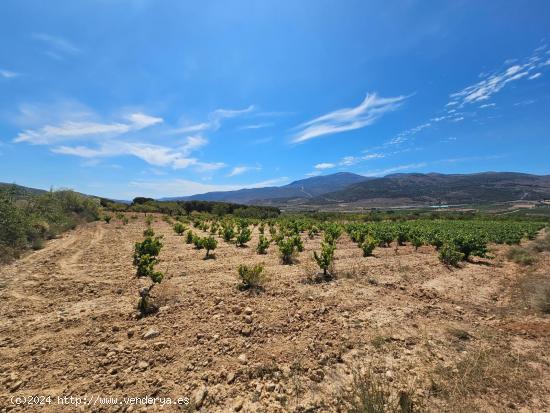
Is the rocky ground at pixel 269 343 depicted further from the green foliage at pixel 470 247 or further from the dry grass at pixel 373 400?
the green foliage at pixel 470 247

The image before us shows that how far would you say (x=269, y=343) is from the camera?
195 inches

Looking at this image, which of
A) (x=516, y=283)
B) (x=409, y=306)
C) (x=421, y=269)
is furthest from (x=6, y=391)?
(x=516, y=283)

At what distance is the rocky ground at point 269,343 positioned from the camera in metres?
3.69

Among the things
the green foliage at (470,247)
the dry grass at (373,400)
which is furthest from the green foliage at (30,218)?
the green foliage at (470,247)

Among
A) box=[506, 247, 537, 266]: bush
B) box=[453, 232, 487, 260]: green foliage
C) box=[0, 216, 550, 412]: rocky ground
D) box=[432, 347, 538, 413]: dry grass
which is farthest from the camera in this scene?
box=[453, 232, 487, 260]: green foliage

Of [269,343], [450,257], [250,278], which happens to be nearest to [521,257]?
[450,257]

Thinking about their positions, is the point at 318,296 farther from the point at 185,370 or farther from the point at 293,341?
the point at 185,370

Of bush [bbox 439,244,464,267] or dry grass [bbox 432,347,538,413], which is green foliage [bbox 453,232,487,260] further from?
dry grass [bbox 432,347,538,413]

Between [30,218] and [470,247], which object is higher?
[30,218]

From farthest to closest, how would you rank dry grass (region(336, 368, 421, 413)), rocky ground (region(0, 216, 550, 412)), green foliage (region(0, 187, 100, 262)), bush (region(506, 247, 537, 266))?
1. bush (region(506, 247, 537, 266))
2. green foliage (region(0, 187, 100, 262))
3. rocky ground (region(0, 216, 550, 412))
4. dry grass (region(336, 368, 421, 413))

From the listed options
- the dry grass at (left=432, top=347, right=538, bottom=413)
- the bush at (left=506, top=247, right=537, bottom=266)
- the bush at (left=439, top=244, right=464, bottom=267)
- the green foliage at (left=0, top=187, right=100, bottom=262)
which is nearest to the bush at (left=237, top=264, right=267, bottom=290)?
the dry grass at (left=432, top=347, right=538, bottom=413)

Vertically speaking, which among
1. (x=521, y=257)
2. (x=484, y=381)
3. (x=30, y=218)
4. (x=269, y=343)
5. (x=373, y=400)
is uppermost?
(x=30, y=218)

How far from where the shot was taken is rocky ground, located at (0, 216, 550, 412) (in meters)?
3.69

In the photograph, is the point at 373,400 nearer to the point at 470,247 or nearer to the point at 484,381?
the point at 484,381
